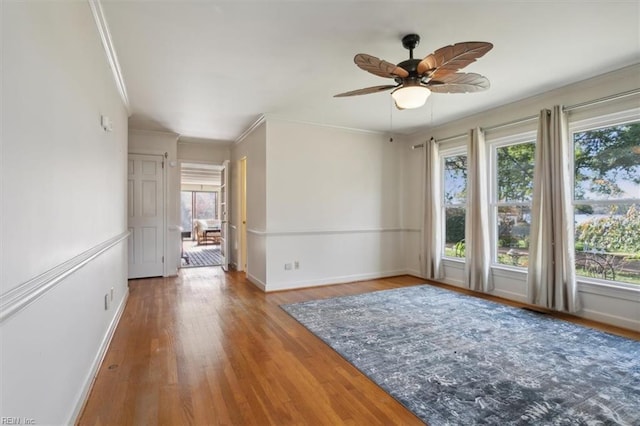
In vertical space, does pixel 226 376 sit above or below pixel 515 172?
below

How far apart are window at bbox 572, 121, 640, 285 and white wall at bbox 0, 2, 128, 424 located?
4562mm

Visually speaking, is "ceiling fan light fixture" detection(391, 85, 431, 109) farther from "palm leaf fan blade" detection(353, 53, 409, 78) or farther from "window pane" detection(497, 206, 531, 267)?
"window pane" detection(497, 206, 531, 267)

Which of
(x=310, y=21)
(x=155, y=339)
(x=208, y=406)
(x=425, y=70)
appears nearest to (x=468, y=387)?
(x=208, y=406)

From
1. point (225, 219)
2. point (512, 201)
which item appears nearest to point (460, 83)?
point (512, 201)

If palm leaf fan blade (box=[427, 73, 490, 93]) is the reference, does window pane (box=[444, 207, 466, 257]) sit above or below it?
below

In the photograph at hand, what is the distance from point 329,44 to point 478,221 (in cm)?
315

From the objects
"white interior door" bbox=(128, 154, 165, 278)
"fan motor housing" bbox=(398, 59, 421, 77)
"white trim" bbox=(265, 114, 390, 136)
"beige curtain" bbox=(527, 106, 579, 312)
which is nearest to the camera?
"fan motor housing" bbox=(398, 59, 421, 77)

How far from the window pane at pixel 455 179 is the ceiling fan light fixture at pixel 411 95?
2772mm

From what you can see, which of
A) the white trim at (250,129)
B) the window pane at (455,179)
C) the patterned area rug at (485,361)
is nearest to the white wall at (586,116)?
the patterned area rug at (485,361)

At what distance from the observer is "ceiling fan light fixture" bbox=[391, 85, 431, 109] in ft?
7.96

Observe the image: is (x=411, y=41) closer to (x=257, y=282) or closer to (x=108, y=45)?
(x=108, y=45)

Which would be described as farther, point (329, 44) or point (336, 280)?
point (336, 280)

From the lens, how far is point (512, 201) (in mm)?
4184

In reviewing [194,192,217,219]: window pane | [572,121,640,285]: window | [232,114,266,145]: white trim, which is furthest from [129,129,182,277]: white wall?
[194,192,217,219]: window pane
